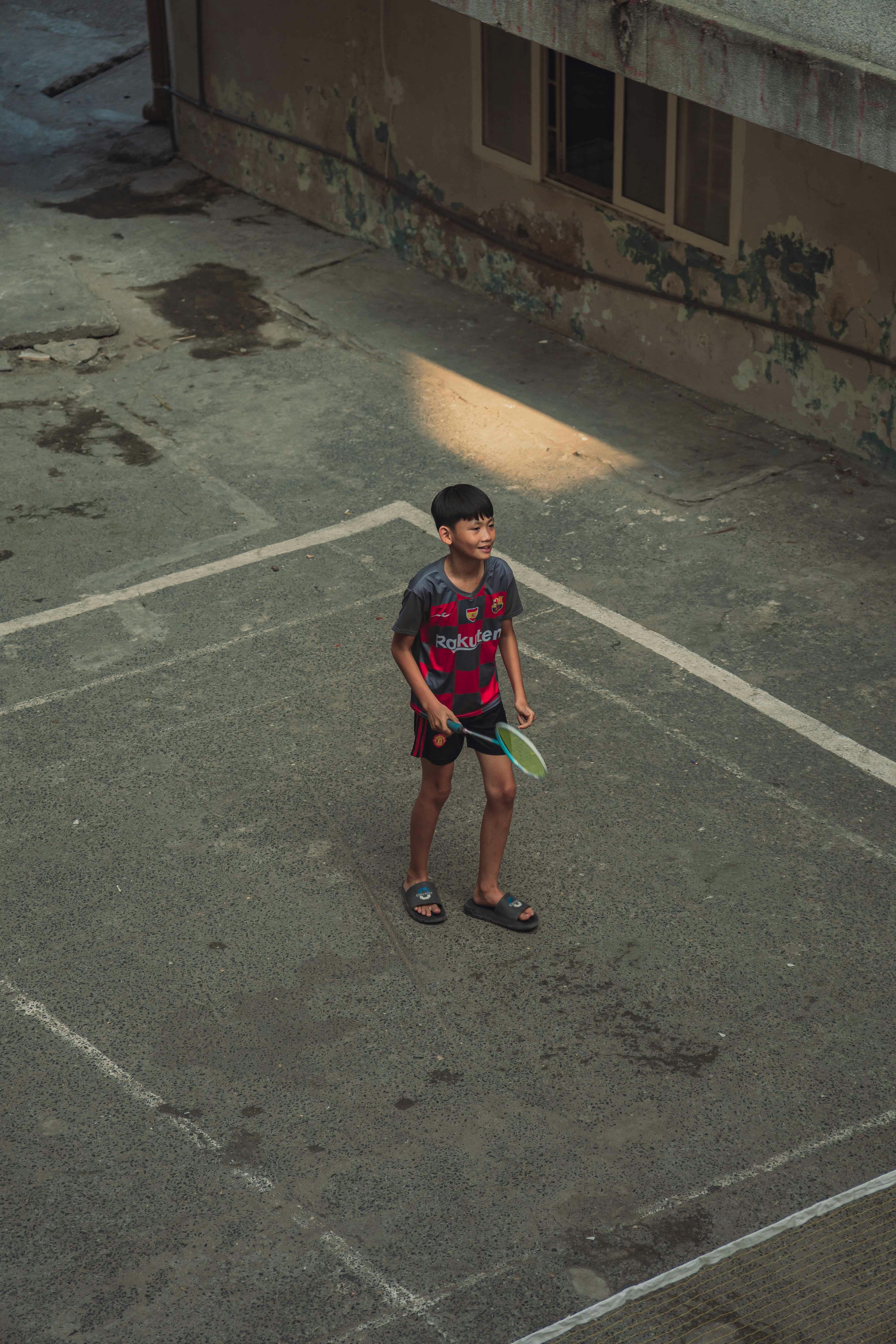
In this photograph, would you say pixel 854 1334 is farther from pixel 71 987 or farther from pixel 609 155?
pixel 609 155

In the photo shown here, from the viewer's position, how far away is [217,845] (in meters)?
6.80

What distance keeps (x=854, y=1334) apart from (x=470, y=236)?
10017mm

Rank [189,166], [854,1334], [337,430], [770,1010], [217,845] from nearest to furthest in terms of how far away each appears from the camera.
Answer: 1. [854,1334]
2. [770,1010]
3. [217,845]
4. [337,430]
5. [189,166]

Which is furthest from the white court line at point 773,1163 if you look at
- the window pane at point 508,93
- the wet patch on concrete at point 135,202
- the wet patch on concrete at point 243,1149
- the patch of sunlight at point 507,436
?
the wet patch on concrete at point 135,202

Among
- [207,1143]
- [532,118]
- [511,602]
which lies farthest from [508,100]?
[207,1143]

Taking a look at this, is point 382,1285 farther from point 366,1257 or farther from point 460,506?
point 460,506

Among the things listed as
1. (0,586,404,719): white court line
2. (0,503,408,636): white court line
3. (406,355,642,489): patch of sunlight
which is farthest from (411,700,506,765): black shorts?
(406,355,642,489): patch of sunlight

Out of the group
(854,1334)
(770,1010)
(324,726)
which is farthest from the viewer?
(324,726)

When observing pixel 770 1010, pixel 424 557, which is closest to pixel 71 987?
pixel 770 1010

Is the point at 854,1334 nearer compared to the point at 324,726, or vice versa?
the point at 854,1334

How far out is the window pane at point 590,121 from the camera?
11.2 m

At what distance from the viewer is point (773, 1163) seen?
16.9ft

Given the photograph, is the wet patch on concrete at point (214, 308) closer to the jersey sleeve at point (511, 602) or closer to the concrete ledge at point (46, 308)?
the concrete ledge at point (46, 308)

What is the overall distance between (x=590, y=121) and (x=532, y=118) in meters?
0.49
